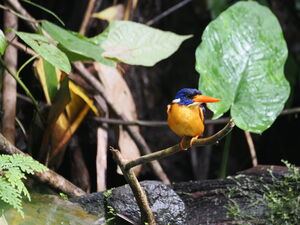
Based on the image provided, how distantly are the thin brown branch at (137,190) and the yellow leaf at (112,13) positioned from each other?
7.55 ft

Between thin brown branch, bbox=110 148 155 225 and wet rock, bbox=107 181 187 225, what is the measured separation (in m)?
0.17

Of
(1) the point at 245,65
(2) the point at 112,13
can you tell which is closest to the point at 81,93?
(2) the point at 112,13

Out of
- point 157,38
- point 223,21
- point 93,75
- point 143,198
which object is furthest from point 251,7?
point 143,198

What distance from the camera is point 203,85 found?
3.18 metres

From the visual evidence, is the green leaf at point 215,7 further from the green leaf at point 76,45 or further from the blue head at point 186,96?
the blue head at point 186,96

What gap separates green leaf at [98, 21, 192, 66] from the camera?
3521 millimetres

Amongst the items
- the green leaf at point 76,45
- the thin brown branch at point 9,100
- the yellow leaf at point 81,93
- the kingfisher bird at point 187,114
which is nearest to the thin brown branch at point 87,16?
the thin brown branch at point 9,100

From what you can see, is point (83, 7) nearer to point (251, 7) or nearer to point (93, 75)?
point (93, 75)

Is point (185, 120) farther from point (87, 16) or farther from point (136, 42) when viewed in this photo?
point (87, 16)

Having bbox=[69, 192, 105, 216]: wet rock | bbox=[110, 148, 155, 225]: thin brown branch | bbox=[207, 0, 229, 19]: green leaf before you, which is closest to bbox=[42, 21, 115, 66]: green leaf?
bbox=[69, 192, 105, 216]: wet rock

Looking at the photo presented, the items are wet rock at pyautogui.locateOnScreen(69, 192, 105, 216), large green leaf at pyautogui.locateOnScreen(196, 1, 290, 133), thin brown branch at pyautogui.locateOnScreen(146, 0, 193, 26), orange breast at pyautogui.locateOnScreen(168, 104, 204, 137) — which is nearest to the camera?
orange breast at pyautogui.locateOnScreen(168, 104, 204, 137)

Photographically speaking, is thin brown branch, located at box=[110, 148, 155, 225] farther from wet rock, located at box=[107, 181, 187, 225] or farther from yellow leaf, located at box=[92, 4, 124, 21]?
yellow leaf, located at box=[92, 4, 124, 21]

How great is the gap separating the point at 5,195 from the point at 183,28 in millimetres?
3510

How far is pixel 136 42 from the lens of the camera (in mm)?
3629
